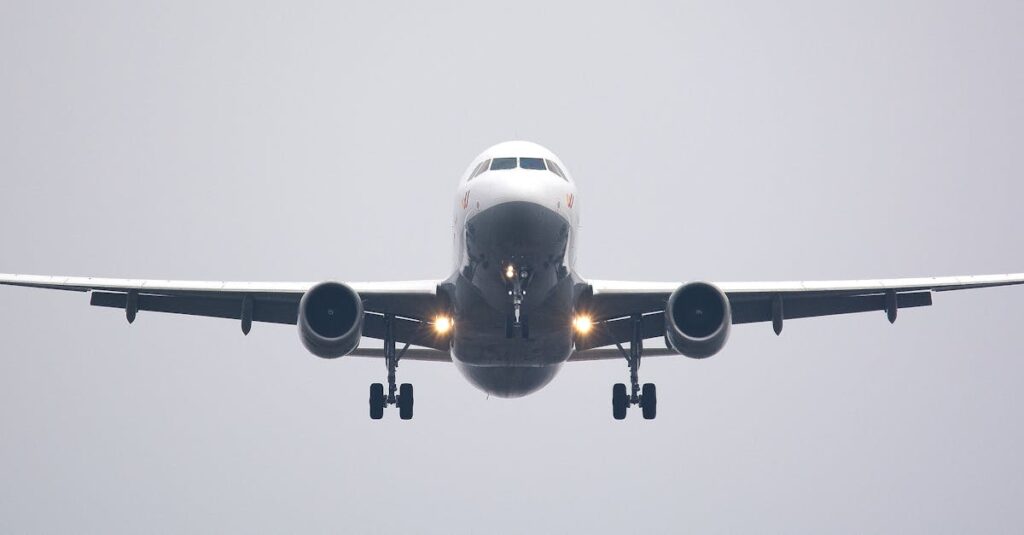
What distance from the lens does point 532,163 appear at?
90.0 feet

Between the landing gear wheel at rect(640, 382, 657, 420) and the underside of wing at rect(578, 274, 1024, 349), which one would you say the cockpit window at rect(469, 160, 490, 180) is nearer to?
the underside of wing at rect(578, 274, 1024, 349)

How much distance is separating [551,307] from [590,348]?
6235 millimetres

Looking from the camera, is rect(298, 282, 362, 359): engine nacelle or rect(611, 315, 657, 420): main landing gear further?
rect(611, 315, 657, 420): main landing gear

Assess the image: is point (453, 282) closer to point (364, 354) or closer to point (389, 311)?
point (389, 311)

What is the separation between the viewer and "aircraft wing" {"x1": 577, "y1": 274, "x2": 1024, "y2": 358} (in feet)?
99.8

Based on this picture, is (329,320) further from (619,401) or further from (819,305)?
(819,305)

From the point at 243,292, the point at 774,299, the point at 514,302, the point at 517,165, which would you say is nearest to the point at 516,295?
the point at 514,302

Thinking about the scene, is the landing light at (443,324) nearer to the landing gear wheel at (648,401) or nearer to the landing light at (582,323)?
the landing light at (582,323)

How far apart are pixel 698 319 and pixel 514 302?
151 inches

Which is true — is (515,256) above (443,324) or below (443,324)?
above

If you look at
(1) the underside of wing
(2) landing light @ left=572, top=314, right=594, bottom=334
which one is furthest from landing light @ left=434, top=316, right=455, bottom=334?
(1) the underside of wing

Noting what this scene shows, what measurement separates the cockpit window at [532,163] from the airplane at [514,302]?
1.7 inches

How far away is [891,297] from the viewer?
32000mm

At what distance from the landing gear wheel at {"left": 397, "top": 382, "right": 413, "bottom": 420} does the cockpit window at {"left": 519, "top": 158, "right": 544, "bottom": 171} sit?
30.7 feet
